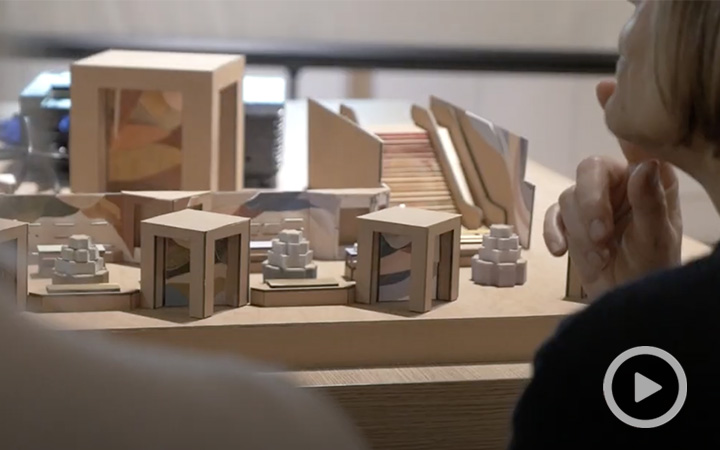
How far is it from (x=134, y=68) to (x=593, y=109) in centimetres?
144

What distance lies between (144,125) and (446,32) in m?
1.29

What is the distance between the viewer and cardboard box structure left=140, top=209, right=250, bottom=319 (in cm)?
61

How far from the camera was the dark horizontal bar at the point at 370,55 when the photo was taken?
5.91ft

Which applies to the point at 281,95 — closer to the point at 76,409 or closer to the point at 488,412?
the point at 488,412

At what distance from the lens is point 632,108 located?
0.39 meters

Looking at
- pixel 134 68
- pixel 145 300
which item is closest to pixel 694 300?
pixel 145 300

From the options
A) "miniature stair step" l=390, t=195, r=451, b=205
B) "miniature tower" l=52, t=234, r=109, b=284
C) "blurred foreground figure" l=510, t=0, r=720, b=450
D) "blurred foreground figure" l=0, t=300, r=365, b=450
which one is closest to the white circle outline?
"blurred foreground figure" l=510, t=0, r=720, b=450

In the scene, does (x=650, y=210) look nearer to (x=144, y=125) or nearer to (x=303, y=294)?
(x=303, y=294)

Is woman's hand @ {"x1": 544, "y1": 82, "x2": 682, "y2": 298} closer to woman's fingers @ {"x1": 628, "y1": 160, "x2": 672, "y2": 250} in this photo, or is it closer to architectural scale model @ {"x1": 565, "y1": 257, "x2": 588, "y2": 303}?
woman's fingers @ {"x1": 628, "y1": 160, "x2": 672, "y2": 250}

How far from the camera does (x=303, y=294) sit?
65cm

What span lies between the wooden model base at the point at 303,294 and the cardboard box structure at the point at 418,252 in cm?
1

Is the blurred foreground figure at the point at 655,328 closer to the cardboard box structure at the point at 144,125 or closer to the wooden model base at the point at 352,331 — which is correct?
the wooden model base at the point at 352,331

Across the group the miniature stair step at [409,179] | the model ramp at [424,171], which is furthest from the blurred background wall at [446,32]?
the miniature stair step at [409,179]

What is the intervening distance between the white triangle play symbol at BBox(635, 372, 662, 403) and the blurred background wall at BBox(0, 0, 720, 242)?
1634mm
